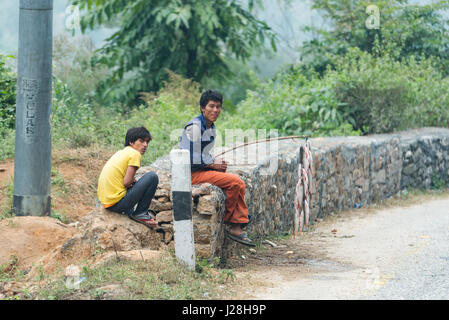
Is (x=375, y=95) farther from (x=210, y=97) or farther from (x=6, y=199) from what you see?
(x=6, y=199)

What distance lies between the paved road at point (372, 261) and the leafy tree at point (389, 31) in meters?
8.84

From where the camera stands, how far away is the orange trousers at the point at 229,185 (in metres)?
7.12

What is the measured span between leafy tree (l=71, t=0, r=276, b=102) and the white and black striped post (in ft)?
36.2

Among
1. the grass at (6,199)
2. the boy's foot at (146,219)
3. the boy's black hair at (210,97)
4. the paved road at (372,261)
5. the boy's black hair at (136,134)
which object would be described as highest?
the boy's black hair at (210,97)

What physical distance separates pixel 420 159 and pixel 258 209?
7.66m

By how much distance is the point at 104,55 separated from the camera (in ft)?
57.8

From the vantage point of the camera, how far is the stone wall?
7070 millimetres

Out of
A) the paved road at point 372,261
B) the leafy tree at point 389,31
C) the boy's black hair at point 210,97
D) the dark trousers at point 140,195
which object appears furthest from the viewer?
the leafy tree at point 389,31

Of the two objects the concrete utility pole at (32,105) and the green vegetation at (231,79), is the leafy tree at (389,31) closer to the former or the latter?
the green vegetation at (231,79)

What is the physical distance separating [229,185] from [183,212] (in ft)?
3.24

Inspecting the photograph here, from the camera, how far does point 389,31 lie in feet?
62.3

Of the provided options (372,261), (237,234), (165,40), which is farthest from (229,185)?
(165,40)

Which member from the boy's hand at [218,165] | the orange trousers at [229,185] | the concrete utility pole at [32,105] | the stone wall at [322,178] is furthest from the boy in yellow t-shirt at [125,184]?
the concrete utility pole at [32,105]
